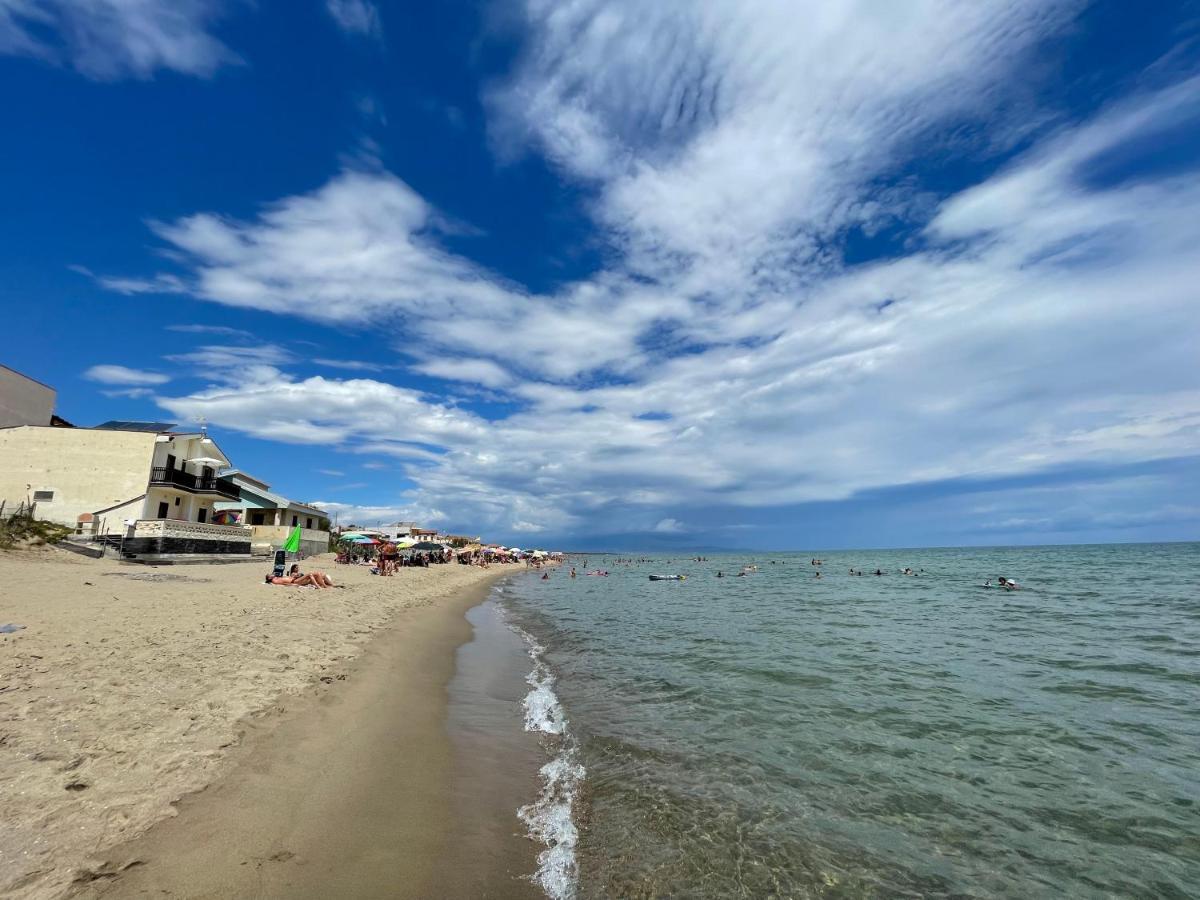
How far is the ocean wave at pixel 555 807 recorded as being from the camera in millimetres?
5090

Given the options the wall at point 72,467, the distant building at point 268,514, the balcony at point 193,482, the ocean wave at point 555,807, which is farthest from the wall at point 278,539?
the ocean wave at point 555,807

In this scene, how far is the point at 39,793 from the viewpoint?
15.8 ft

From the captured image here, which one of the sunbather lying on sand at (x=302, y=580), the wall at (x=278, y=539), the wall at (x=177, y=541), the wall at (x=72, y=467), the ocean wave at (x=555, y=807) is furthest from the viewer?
the wall at (x=278, y=539)

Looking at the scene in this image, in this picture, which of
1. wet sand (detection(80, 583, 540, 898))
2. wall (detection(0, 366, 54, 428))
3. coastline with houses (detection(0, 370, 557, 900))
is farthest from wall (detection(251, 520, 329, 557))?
wet sand (detection(80, 583, 540, 898))

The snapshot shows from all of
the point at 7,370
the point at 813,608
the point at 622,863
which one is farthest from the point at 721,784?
the point at 7,370

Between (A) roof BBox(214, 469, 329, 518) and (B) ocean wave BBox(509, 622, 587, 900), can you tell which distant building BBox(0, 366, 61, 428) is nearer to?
(A) roof BBox(214, 469, 329, 518)

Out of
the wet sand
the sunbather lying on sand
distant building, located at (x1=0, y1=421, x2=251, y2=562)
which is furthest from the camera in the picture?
distant building, located at (x1=0, y1=421, x2=251, y2=562)

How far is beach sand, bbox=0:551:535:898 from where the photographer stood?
14.3 ft

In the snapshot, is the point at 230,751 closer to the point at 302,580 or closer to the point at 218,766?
the point at 218,766

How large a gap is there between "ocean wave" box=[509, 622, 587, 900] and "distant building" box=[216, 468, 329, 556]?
1492 inches

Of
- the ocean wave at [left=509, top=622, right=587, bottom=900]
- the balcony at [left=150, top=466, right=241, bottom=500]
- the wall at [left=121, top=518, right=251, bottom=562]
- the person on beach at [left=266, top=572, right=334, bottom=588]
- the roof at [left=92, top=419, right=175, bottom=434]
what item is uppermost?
the roof at [left=92, top=419, right=175, bottom=434]

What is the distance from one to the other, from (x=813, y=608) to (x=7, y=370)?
2043 inches

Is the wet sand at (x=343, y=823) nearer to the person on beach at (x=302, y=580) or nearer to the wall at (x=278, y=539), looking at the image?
the person on beach at (x=302, y=580)

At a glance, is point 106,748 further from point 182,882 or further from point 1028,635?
point 1028,635
